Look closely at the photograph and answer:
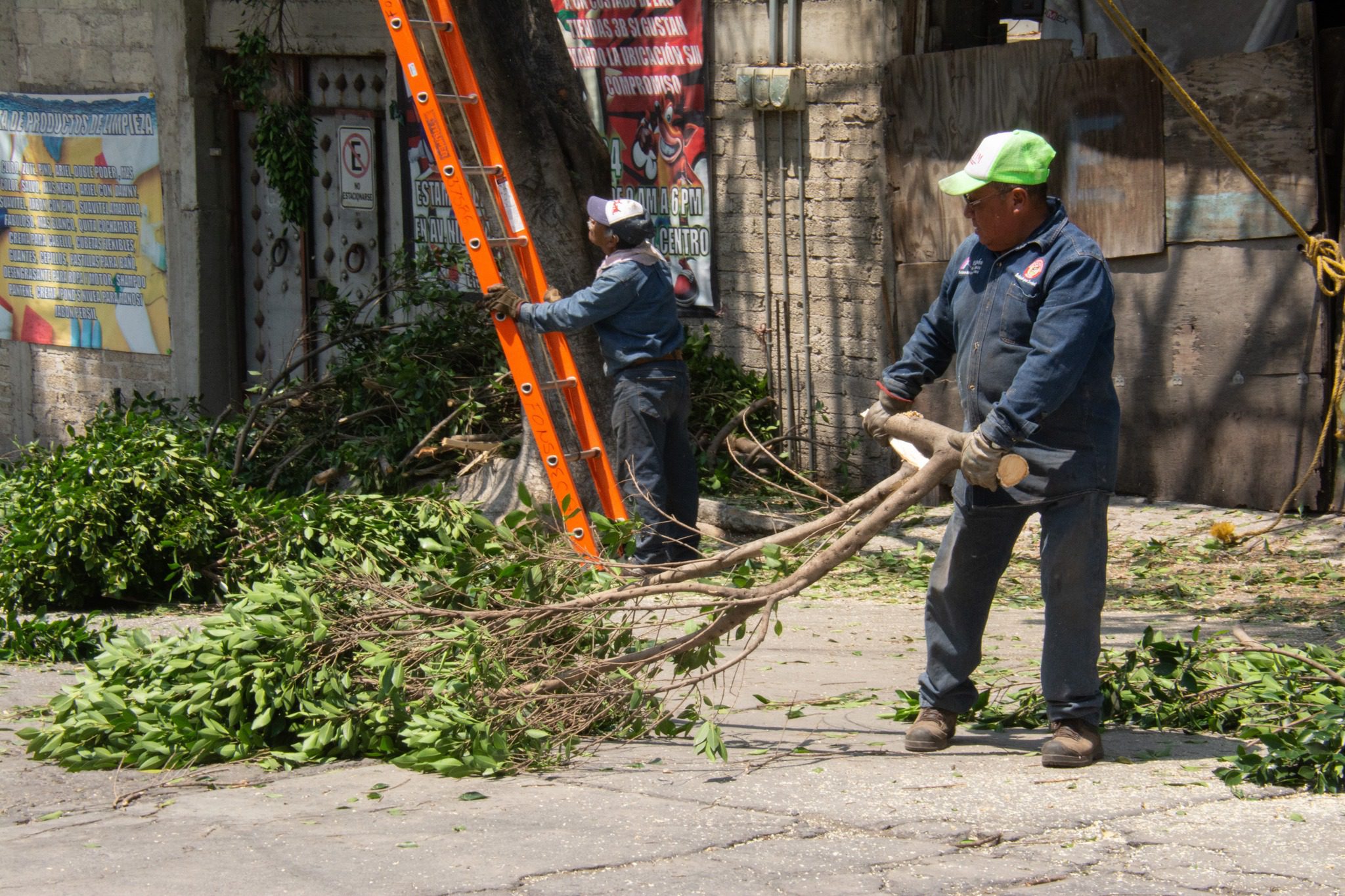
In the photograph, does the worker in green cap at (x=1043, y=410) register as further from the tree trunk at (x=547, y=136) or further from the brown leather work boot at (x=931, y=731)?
the tree trunk at (x=547, y=136)

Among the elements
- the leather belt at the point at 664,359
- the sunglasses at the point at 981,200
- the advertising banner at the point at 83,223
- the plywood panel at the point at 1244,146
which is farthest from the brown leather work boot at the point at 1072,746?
the advertising banner at the point at 83,223

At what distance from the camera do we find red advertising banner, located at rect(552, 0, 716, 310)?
10.0 meters

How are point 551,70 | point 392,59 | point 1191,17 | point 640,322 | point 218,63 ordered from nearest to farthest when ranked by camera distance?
point 640,322 → point 551,70 → point 1191,17 → point 392,59 → point 218,63

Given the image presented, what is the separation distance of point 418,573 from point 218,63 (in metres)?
8.20

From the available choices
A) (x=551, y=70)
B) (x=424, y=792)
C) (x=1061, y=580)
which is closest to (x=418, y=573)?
(x=424, y=792)

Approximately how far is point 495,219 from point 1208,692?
460 centimetres

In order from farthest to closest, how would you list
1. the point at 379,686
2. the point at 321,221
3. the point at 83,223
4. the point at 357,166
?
the point at 83,223 < the point at 321,221 < the point at 357,166 < the point at 379,686

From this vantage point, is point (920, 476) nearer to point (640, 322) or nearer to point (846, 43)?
point (640, 322)

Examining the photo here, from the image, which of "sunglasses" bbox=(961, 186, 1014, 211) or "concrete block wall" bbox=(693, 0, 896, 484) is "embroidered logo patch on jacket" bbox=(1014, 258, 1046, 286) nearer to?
"sunglasses" bbox=(961, 186, 1014, 211)

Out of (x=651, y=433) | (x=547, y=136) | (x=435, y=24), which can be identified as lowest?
(x=651, y=433)

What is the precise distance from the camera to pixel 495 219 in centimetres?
788

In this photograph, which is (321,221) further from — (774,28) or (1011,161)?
(1011,161)

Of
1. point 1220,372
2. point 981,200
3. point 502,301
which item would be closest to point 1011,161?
point 981,200

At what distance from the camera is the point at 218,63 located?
12188 millimetres
